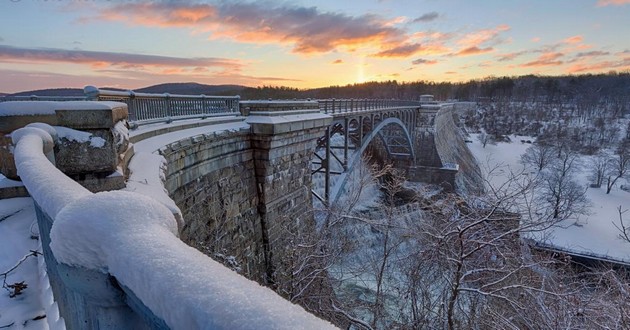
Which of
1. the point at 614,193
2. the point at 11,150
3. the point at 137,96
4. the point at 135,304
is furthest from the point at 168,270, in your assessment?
the point at 614,193

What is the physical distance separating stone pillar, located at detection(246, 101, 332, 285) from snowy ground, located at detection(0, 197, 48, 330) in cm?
493

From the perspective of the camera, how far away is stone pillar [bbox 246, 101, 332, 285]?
7980 millimetres

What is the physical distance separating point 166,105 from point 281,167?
9.71ft

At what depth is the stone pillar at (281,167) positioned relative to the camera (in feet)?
26.2

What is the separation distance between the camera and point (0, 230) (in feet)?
9.06

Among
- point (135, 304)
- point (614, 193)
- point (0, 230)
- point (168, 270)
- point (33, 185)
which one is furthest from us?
point (614, 193)

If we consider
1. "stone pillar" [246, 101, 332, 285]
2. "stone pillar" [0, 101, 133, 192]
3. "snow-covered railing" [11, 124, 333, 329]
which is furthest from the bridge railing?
"snow-covered railing" [11, 124, 333, 329]

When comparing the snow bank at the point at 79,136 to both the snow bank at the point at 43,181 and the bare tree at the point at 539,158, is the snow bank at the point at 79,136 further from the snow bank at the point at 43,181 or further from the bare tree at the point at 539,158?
the bare tree at the point at 539,158

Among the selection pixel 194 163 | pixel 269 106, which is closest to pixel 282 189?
pixel 269 106

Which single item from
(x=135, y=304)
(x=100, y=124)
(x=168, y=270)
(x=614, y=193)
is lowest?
(x=614, y=193)

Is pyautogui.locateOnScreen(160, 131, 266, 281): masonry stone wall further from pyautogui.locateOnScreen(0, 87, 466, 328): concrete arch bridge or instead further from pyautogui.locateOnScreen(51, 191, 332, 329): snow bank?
pyautogui.locateOnScreen(51, 191, 332, 329): snow bank

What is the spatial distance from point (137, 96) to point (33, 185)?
5.12m

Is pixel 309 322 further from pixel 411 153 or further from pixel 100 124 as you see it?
pixel 411 153

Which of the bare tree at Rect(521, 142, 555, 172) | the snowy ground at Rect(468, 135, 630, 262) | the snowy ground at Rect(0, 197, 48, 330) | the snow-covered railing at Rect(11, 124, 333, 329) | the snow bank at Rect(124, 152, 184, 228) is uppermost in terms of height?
the snow-covered railing at Rect(11, 124, 333, 329)
